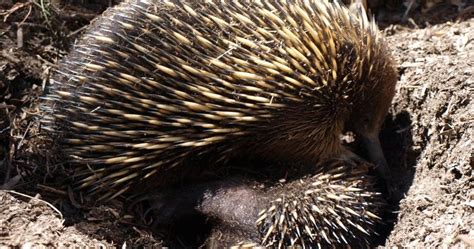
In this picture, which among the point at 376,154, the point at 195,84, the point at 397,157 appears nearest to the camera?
the point at 195,84

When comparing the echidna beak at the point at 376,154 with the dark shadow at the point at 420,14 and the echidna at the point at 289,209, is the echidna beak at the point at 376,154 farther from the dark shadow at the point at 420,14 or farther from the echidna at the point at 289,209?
the dark shadow at the point at 420,14

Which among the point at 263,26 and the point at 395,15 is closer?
the point at 263,26

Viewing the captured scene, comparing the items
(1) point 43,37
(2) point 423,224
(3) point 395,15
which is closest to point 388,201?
(2) point 423,224

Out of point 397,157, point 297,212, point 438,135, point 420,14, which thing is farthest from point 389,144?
point 420,14

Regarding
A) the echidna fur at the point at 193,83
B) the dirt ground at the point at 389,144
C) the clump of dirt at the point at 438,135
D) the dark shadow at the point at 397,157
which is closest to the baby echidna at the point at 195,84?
the echidna fur at the point at 193,83

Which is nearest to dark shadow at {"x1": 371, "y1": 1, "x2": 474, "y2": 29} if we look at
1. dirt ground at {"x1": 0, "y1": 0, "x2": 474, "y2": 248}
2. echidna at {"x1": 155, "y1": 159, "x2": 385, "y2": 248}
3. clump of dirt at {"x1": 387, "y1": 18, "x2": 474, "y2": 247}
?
dirt ground at {"x1": 0, "y1": 0, "x2": 474, "y2": 248}

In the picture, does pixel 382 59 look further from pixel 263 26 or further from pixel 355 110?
pixel 263 26

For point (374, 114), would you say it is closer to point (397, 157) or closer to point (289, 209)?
point (397, 157)
